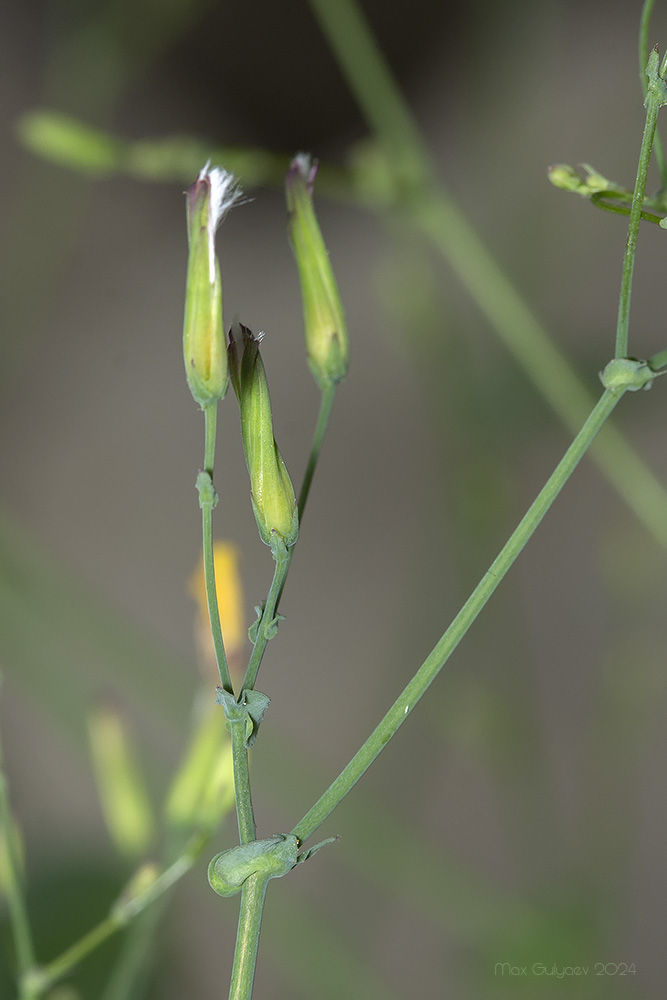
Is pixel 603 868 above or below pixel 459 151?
below

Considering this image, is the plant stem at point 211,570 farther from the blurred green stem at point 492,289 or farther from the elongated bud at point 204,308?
the blurred green stem at point 492,289

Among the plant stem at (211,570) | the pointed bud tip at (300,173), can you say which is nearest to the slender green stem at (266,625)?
the plant stem at (211,570)

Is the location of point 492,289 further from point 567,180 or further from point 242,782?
point 242,782

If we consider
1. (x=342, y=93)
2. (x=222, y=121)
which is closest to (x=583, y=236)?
(x=342, y=93)

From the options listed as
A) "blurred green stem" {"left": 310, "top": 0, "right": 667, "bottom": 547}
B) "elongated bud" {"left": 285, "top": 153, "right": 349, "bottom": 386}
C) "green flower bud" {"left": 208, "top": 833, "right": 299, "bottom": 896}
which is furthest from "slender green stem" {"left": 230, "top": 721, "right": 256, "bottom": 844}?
"blurred green stem" {"left": 310, "top": 0, "right": 667, "bottom": 547}

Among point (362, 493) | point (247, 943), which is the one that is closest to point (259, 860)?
point (247, 943)

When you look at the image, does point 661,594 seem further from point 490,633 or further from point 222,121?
point 222,121

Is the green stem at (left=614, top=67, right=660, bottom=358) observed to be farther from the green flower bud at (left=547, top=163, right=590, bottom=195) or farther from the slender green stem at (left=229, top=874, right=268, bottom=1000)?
the slender green stem at (left=229, top=874, right=268, bottom=1000)
